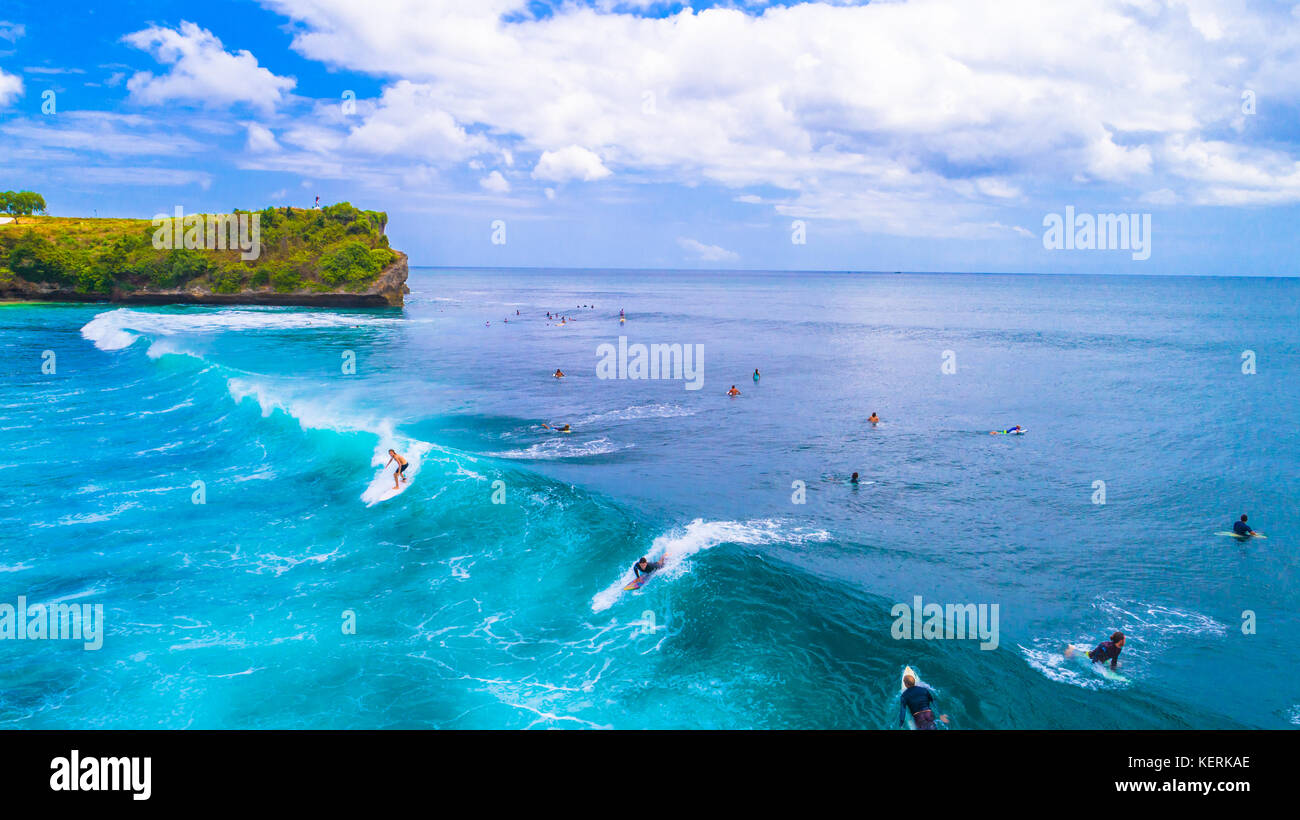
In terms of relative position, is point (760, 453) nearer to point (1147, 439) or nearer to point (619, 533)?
point (619, 533)

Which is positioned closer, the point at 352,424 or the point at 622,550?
the point at 622,550

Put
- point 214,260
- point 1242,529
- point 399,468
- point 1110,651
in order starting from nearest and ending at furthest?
point 1110,651, point 1242,529, point 399,468, point 214,260

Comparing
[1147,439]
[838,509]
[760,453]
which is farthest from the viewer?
[1147,439]

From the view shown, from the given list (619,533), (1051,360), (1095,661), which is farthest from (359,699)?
(1051,360)

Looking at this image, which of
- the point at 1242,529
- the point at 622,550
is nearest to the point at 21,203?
the point at 622,550

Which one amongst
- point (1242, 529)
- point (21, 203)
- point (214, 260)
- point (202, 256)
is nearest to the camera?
point (1242, 529)

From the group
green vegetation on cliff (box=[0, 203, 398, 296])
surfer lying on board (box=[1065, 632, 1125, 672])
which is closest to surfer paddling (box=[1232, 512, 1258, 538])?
surfer lying on board (box=[1065, 632, 1125, 672])

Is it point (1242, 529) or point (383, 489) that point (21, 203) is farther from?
point (1242, 529)
